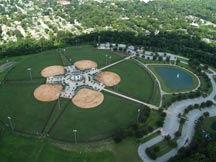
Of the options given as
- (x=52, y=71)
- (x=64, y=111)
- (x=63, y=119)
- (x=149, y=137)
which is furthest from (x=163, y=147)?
(x=52, y=71)

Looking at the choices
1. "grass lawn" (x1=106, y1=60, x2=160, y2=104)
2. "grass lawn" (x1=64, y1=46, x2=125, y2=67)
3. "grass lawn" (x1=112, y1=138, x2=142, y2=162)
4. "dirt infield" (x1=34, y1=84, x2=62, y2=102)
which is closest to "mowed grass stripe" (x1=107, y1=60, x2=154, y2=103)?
"grass lawn" (x1=106, y1=60, x2=160, y2=104)

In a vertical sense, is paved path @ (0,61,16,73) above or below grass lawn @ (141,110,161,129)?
above

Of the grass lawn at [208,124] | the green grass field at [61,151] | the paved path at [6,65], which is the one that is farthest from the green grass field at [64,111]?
the grass lawn at [208,124]

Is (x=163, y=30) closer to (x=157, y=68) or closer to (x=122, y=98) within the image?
(x=157, y=68)

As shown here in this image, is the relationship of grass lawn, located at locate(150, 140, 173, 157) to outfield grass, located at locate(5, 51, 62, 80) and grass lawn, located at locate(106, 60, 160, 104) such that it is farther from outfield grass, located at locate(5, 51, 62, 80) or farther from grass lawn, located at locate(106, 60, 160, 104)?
outfield grass, located at locate(5, 51, 62, 80)

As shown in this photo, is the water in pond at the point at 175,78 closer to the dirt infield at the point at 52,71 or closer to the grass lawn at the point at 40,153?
the dirt infield at the point at 52,71

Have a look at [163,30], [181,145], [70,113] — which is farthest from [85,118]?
[163,30]
